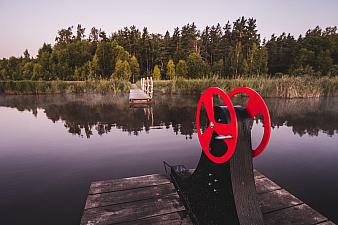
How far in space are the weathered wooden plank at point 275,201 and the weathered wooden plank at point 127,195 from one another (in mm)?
1165

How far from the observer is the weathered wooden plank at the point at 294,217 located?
85.9 inches

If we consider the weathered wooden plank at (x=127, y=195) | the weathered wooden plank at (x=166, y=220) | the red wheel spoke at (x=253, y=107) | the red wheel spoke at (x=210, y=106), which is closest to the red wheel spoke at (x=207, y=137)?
the red wheel spoke at (x=210, y=106)

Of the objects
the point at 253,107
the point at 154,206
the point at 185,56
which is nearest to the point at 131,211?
the point at 154,206

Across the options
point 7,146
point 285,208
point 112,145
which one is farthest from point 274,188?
point 7,146

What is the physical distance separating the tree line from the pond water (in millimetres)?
24676

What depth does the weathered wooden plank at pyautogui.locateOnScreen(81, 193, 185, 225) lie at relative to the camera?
2.22 meters

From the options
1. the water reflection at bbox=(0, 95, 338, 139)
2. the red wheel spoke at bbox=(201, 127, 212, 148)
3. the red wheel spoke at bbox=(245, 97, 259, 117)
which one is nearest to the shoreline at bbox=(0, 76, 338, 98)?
the water reflection at bbox=(0, 95, 338, 139)

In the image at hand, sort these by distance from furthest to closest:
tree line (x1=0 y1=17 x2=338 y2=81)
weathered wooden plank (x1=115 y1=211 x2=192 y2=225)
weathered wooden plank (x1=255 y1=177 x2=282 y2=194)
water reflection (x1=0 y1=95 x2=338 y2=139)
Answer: tree line (x1=0 y1=17 x2=338 y2=81) < water reflection (x1=0 y1=95 x2=338 y2=139) < weathered wooden plank (x1=255 y1=177 x2=282 y2=194) < weathered wooden plank (x1=115 y1=211 x2=192 y2=225)

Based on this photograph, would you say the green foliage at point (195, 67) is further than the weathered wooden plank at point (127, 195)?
Yes

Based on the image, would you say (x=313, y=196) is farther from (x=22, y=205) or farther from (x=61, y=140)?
(x=61, y=140)

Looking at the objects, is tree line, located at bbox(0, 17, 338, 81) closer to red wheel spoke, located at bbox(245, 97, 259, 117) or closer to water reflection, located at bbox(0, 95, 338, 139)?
water reflection, located at bbox(0, 95, 338, 139)

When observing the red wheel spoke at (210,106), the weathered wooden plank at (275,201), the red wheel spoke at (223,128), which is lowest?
the weathered wooden plank at (275,201)

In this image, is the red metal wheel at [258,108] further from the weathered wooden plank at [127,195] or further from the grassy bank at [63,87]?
the grassy bank at [63,87]

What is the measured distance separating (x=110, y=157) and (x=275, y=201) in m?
3.67
